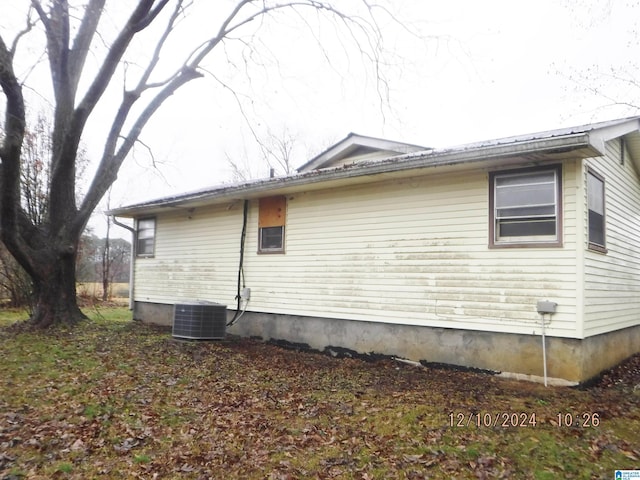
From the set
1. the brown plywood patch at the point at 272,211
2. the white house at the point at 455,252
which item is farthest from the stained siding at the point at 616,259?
the brown plywood patch at the point at 272,211

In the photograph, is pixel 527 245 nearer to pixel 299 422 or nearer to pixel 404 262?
pixel 404 262

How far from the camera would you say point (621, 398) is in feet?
17.7

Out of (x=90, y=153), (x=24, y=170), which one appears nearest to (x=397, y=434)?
(x=24, y=170)

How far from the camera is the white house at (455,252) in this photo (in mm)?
5855

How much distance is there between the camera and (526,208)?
6191 millimetres

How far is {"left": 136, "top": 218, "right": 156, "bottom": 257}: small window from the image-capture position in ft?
41.6

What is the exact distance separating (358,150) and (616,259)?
17.3ft

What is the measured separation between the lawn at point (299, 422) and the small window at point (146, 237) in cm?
576

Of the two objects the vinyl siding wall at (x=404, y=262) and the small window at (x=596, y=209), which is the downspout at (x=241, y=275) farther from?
the small window at (x=596, y=209)

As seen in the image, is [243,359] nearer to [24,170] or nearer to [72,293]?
[72,293]

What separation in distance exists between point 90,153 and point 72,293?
10462mm

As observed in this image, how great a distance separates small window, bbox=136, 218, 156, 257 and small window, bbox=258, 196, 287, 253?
4490 mm

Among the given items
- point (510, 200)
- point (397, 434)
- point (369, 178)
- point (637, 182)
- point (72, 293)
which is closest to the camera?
point (397, 434)
